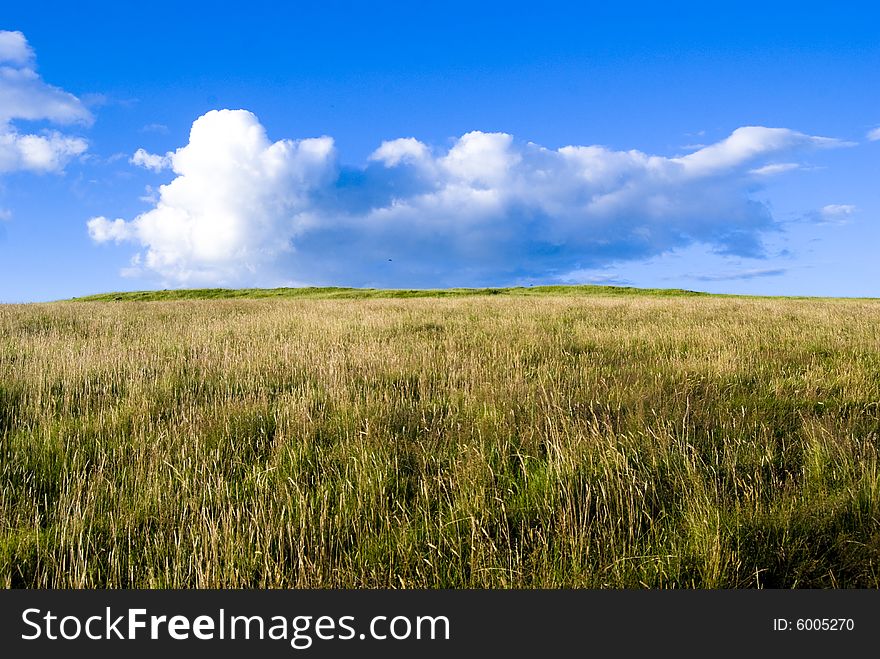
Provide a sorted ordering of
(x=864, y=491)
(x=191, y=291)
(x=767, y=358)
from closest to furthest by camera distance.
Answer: (x=864, y=491) → (x=767, y=358) → (x=191, y=291)

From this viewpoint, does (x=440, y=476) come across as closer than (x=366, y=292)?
Yes

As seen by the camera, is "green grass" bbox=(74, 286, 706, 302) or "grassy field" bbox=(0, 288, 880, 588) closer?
"grassy field" bbox=(0, 288, 880, 588)

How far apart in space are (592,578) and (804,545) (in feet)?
4.11

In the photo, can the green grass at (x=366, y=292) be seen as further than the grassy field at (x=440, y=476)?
Yes

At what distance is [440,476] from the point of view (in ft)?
12.1

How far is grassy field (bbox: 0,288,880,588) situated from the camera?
9.07ft

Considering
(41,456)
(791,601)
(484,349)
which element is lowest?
(791,601)

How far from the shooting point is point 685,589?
8.36ft

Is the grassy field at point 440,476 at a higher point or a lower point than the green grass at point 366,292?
lower

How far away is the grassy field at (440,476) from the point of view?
277 centimetres

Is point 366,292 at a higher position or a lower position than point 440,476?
higher

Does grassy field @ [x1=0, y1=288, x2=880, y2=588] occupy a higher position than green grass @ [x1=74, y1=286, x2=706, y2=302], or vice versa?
green grass @ [x1=74, y1=286, x2=706, y2=302]

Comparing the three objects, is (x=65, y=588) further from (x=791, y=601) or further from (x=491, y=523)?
(x=791, y=601)

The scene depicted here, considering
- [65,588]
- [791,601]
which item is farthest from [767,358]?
[65,588]
